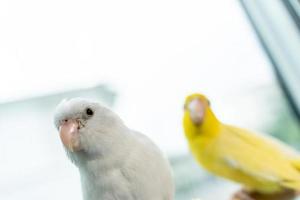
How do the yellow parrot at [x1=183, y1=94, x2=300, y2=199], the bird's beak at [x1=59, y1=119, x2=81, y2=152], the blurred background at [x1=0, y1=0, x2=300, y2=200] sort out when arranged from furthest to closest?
the blurred background at [x1=0, y1=0, x2=300, y2=200], the yellow parrot at [x1=183, y1=94, x2=300, y2=199], the bird's beak at [x1=59, y1=119, x2=81, y2=152]

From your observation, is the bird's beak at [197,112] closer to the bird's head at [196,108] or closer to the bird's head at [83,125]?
the bird's head at [196,108]

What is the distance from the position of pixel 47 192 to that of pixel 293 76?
692mm

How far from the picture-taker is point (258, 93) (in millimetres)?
1166

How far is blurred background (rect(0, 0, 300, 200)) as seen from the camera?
102cm

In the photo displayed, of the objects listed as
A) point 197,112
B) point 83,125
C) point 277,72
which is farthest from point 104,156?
point 277,72

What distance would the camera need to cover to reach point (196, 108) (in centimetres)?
91

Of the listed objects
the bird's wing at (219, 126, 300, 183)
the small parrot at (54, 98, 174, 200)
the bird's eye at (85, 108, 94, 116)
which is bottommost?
the bird's wing at (219, 126, 300, 183)

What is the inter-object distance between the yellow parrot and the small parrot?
0.20 m

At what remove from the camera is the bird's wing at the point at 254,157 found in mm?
900

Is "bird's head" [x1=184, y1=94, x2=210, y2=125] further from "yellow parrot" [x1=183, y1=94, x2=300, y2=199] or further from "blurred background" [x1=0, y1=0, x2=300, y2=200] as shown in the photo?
"blurred background" [x1=0, y1=0, x2=300, y2=200]

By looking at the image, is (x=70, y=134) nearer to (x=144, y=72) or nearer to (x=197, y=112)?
(x=197, y=112)

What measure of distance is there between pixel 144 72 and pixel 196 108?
256mm

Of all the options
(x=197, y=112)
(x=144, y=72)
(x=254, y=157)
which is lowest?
(x=254, y=157)

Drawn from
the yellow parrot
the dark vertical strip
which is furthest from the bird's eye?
the dark vertical strip
